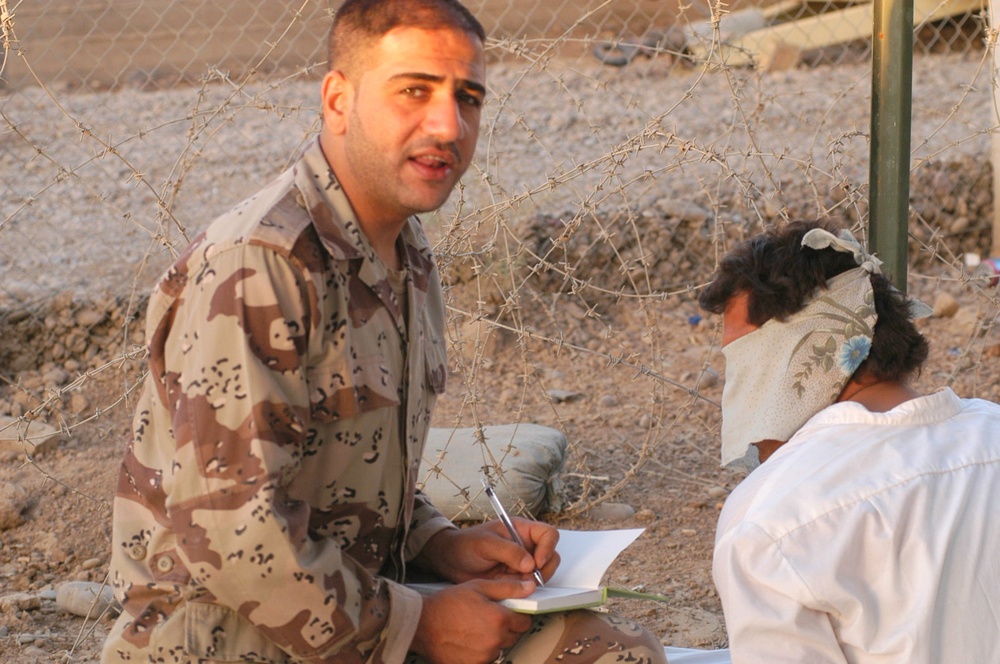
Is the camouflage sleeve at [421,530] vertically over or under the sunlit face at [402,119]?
under

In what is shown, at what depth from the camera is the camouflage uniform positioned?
173cm

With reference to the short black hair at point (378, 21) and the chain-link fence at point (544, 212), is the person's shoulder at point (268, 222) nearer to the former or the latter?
the short black hair at point (378, 21)

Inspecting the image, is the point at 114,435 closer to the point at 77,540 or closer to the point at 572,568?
the point at 77,540

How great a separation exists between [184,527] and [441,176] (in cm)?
70

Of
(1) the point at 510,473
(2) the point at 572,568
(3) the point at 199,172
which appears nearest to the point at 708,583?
(1) the point at 510,473

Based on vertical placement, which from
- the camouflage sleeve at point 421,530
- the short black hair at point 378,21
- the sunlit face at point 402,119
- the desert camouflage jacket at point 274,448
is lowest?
the camouflage sleeve at point 421,530

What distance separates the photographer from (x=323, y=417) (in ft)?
6.23

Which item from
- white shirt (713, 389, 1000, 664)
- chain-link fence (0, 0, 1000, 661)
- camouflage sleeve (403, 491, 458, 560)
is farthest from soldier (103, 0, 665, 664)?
chain-link fence (0, 0, 1000, 661)

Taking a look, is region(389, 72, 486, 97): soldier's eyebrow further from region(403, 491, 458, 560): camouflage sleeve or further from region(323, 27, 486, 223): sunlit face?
region(403, 491, 458, 560): camouflage sleeve

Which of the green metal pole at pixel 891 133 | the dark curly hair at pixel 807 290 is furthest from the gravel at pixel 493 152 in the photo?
the dark curly hair at pixel 807 290

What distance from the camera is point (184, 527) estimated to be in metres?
1.75

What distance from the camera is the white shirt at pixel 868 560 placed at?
1922mm

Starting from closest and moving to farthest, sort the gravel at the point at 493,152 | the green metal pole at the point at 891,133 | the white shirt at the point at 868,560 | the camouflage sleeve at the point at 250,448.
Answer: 1. the camouflage sleeve at the point at 250,448
2. the white shirt at the point at 868,560
3. the green metal pole at the point at 891,133
4. the gravel at the point at 493,152

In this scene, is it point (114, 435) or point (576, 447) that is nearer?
point (576, 447)
